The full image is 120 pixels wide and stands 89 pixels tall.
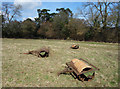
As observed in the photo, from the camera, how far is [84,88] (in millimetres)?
3805

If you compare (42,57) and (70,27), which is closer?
(42,57)

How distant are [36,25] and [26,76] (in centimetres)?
2479

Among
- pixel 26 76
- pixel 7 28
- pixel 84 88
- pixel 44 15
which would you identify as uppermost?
pixel 44 15

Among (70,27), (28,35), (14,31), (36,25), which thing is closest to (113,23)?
(70,27)

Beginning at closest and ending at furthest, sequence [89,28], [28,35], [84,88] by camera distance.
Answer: [84,88], [89,28], [28,35]

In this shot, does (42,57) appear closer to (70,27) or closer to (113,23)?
(70,27)

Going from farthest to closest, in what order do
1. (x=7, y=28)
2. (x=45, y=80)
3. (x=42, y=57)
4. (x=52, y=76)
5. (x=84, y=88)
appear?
(x=7, y=28)
(x=42, y=57)
(x=52, y=76)
(x=45, y=80)
(x=84, y=88)

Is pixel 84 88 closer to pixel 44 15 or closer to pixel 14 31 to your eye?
pixel 14 31

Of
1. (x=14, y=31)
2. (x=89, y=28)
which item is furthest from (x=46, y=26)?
(x=89, y=28)

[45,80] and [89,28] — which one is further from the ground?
[89,28]

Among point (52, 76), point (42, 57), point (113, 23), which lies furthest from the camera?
point (113, 23)

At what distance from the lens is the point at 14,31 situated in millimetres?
25672

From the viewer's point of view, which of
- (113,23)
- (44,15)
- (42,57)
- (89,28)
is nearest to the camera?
(42,57)

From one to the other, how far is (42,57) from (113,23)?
20284 millimetres
